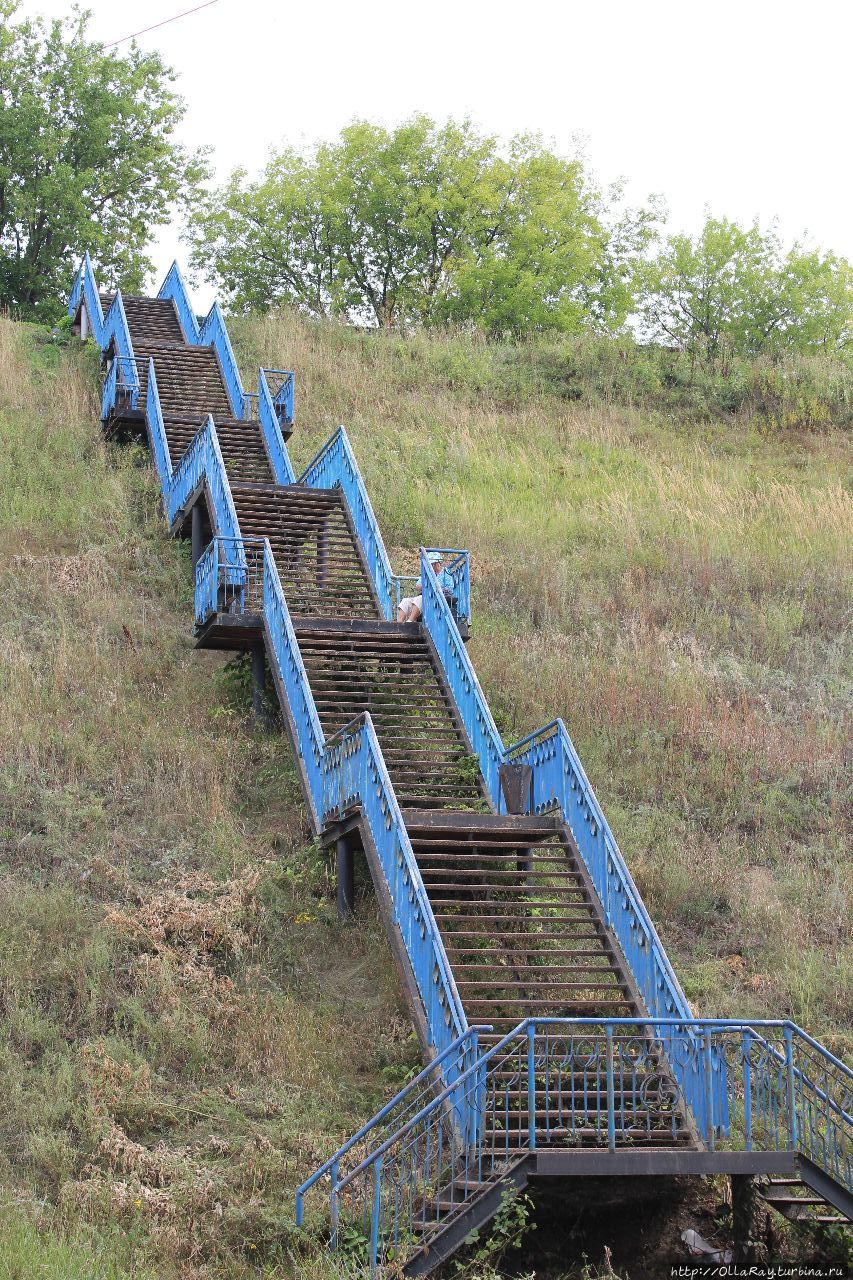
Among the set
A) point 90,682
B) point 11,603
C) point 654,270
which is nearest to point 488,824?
point 90,682

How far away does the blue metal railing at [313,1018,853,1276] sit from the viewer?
29.3ft

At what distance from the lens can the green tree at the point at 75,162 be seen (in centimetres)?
3775

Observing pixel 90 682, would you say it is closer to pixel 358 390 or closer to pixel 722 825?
pixel 722 825

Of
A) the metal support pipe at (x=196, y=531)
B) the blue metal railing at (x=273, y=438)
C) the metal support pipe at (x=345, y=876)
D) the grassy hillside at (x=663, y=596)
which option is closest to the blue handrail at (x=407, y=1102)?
the metal support pipe at (x=345, y=876)

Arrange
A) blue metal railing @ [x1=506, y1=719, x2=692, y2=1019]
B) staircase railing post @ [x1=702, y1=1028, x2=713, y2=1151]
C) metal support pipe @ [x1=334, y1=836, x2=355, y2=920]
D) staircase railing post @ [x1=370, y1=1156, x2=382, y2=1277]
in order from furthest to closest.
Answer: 1. metal support pipe @ [x1=334, y1=836, x2=355, y2=920]
2. blue metal railing @ [x1=506, y1=719, x2=692, y2=1019]
3. staircase railing post @ [x1=702, y1=1028, x2=713, y2=1151]
4. staircase railing post @ [x1=370, y1=1156, x2=382, y2=1277]

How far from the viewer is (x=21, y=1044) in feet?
35.9

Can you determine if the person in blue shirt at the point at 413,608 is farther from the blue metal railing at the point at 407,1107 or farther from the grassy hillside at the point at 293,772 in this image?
the blue metal railing at the point at 407,1107

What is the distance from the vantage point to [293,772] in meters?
15.5

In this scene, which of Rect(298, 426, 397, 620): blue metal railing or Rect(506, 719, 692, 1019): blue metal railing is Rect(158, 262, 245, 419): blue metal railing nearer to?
Rect(298, 426, 397, 620): blue metal railing

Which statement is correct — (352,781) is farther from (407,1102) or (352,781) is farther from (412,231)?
(412,231)

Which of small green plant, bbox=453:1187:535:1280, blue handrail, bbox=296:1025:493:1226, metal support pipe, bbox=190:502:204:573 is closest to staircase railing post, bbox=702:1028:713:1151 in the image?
→ small green plant, bbox=453:1187:535:1280

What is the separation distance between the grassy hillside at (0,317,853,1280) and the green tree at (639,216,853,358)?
40.3 feet

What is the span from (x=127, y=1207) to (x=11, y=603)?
11151mm

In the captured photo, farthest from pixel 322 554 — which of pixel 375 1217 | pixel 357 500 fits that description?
pixel 375 1217
